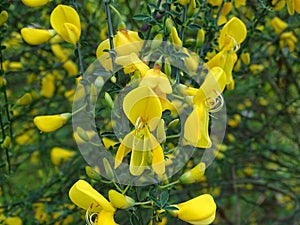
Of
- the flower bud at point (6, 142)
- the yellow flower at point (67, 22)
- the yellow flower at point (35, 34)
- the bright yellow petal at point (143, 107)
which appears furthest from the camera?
the flower bud at point (6, 142)

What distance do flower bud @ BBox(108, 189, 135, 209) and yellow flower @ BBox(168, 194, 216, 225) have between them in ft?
0.29

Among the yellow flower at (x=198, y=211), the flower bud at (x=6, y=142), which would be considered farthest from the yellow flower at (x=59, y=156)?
the yellow flower at (x=198, y=211)

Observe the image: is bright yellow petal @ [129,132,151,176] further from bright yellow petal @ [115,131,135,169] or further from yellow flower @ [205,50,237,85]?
yellow flower @ [205,50,237,85]

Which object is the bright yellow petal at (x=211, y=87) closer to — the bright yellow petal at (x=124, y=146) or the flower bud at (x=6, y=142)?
the bright yellow petal at (x=124, y=146)

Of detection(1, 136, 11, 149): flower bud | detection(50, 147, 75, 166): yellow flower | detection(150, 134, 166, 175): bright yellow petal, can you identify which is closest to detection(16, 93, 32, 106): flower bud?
detection(1, 136, 11, 149): flower bud

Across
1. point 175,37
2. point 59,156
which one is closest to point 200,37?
point 175,37

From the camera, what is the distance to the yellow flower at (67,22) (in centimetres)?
128

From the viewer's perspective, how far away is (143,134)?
1.04 metres

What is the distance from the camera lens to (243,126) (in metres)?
2.32

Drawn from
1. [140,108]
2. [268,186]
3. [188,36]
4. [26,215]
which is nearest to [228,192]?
[268,186]

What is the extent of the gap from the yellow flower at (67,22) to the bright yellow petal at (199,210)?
0.40 m

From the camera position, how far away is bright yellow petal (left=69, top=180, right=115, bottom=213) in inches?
41.4

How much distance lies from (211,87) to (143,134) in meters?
0.16

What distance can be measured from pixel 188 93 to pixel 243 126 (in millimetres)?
1178
